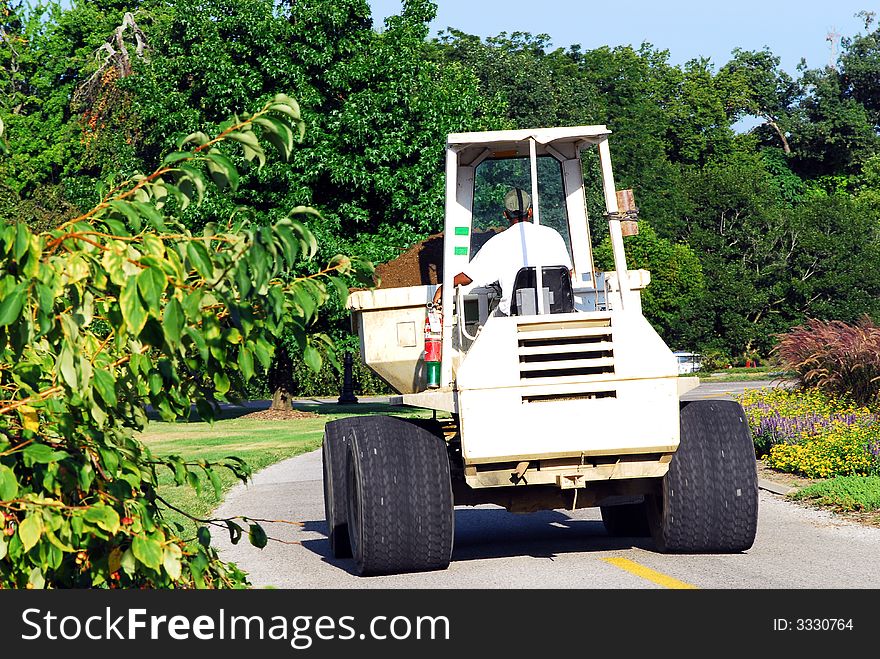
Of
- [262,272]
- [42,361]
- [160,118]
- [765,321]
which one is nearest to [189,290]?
[262,272]

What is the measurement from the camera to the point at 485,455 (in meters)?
8.31

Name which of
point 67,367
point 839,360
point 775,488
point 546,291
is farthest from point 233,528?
point 839,360

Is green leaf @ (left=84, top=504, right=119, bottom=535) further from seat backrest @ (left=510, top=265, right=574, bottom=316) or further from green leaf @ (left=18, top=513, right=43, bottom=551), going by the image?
seat backrest @ (left=510, top=265, right=574, bottom=316)

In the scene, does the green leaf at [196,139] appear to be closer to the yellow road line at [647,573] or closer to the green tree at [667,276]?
the yellow road line at [647,573]

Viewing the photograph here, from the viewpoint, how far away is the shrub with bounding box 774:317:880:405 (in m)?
17.8

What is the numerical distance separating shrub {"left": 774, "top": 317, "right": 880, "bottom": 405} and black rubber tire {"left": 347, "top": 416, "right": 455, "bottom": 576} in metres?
10.2

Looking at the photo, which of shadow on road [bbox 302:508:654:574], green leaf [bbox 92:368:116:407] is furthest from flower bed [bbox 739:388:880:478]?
green leaf [bbox 92:368:116:407]

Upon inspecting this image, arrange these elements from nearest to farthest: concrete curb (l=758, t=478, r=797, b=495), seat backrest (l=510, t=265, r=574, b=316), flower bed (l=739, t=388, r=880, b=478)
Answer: seat backrest (l=510, t=265, r=574, b=316) < concrete curb (l=758, t=478, r=797, b=495) < flower bed (l=739, t=388, r=880, b=478)

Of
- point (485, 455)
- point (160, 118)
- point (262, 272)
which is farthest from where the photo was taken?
point (160, 118)

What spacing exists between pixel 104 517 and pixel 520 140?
18.2 ft

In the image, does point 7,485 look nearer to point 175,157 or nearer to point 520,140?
point 175,157

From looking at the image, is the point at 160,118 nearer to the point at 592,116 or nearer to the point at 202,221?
the point at 202,221

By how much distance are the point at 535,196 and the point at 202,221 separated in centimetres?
2081

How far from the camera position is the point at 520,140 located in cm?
976
